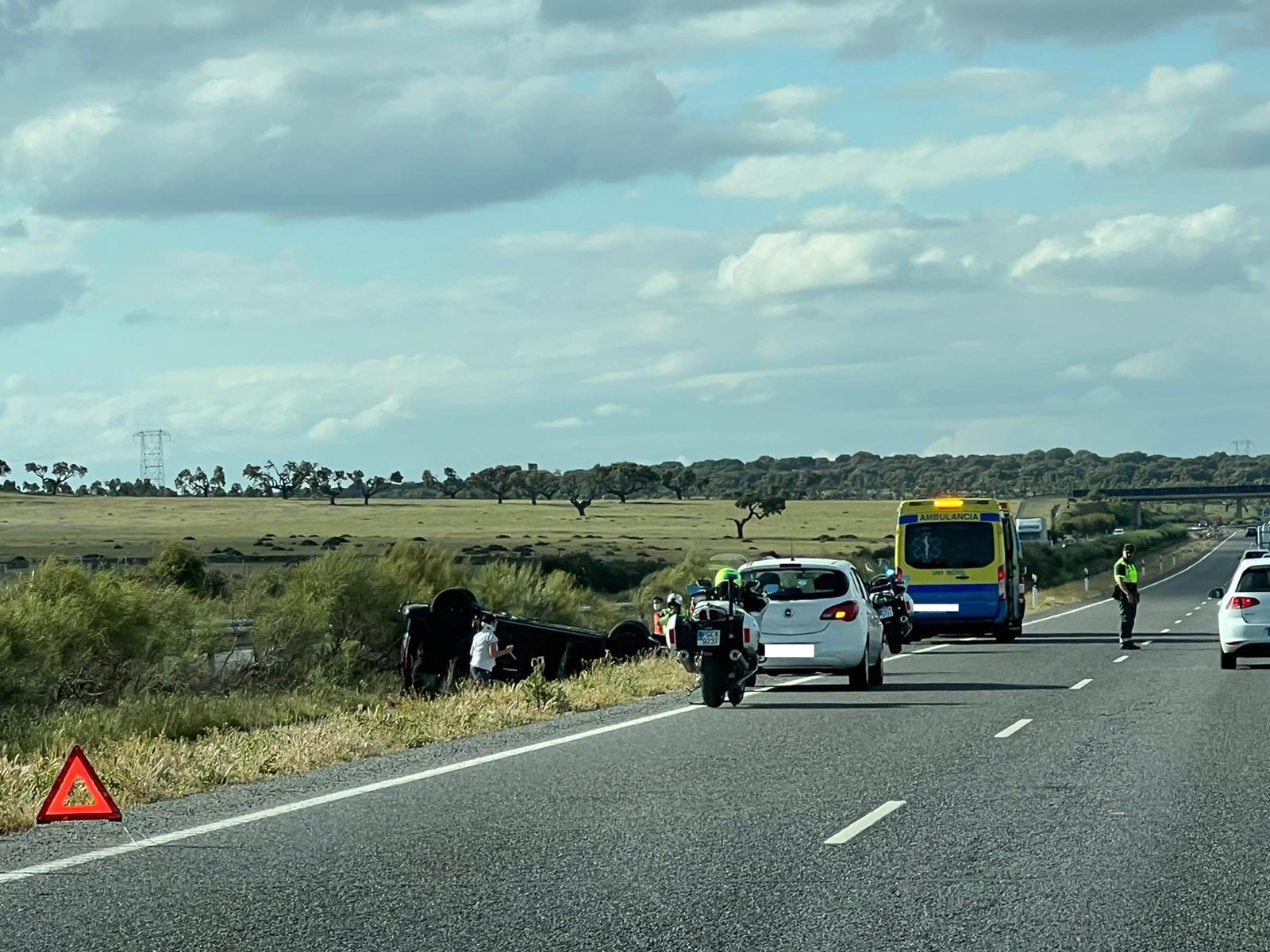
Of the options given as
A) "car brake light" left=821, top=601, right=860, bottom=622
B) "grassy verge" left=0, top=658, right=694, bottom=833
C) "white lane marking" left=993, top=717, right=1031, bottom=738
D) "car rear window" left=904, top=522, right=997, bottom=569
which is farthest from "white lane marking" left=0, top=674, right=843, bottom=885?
"car rear window" left=904, top=522, right=997, bottom=569

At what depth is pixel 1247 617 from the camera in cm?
2584

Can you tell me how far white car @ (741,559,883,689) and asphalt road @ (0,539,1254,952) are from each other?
4199 mm

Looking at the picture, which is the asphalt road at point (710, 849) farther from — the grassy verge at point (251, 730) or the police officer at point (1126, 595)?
the police officer at point (1126, 595)

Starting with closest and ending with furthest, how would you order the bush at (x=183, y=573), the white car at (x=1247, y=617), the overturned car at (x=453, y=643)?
the white car at (x=1247, y=617)
the overturned car at (x=453, y=643)
the bush at (x=183, y=573)

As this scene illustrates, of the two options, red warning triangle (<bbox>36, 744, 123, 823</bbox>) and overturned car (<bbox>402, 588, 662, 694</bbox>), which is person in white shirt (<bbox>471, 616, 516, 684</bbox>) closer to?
overturned car (<bbox>402, 588, 662, 694</bbox>)

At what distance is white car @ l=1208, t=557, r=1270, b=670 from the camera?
25656 millimetres

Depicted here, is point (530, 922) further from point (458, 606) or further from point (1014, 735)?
point (458, 606)

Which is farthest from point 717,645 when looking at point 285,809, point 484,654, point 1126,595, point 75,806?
point 1126,595

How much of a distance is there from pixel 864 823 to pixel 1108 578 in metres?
78.4

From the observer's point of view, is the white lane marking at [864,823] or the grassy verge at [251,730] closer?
the white lane marking at [864,823]

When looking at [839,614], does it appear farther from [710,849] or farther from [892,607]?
[710,849]

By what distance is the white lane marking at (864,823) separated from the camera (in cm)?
1048

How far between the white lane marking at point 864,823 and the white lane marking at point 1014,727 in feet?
15.3

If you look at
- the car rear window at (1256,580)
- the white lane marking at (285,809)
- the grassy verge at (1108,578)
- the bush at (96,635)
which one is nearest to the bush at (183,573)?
the bush at (96,635)
